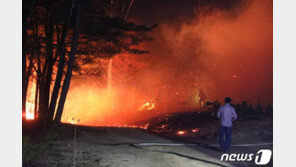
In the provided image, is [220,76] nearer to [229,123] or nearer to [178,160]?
[229,123]

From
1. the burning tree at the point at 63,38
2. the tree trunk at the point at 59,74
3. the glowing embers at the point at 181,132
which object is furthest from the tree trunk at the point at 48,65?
the glowing embers at the point at 181,132

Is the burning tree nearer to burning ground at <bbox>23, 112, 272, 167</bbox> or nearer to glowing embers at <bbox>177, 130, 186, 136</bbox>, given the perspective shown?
burning ground at <bbox>23, 112, 272, 167</bbox>

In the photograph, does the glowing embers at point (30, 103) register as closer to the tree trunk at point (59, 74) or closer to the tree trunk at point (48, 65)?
the tree trunk at point (48, 65)

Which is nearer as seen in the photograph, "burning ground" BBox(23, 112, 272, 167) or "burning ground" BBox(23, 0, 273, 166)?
"burning ground" BBox(23, 112, 272, 167)

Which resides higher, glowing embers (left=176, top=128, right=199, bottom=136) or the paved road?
the paved road

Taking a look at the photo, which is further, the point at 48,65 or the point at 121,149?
the point at 48,65

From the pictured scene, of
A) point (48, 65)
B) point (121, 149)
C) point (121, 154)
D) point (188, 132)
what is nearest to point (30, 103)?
point (48, 65)

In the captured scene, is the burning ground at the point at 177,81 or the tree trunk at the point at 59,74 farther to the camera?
the burning ground at the point at 177,81

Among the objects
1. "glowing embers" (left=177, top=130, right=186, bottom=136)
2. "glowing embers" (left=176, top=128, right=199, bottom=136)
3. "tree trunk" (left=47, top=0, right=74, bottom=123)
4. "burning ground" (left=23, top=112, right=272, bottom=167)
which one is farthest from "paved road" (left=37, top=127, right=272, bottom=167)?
"glowing embers" (left=177, top=130, right=186, bottom=136)

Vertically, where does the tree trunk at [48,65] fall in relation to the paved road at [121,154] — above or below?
above

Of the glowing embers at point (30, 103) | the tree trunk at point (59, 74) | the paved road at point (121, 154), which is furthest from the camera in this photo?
the glowing embers at point (30, 103)

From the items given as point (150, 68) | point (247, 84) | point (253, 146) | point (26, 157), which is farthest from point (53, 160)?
point (150, 68)

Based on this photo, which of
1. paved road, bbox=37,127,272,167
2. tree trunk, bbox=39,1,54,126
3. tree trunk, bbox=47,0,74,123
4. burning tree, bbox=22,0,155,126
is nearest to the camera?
paved road, bbox=37,127,272,167

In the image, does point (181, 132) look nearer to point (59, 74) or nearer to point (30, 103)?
point (59, 74)
